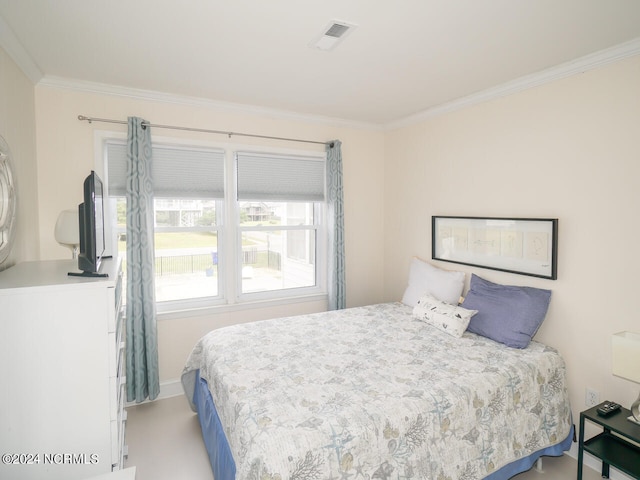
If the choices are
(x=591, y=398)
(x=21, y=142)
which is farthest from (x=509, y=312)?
(x=21, y=142)

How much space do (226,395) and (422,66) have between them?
2.47 m

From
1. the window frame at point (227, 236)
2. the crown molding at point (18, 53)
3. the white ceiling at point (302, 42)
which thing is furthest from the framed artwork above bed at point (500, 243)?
the crown molding at point (18, 53)

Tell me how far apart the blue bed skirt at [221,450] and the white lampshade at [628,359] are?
1.72 feet

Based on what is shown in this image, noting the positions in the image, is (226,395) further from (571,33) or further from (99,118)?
(571,33)

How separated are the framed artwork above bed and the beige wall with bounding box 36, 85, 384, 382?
36.8 inches

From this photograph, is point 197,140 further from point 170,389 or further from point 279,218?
point 170,389

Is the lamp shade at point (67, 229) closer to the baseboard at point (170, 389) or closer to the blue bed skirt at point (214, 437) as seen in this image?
the blue bed skirt at point (214, 437)

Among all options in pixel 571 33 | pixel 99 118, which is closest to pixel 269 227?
pixel 99 118

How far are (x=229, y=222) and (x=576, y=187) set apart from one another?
2.82 metres

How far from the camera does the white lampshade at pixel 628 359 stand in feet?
6.15

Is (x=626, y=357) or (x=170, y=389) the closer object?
(x=626, y=357)

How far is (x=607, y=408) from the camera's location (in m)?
2.08

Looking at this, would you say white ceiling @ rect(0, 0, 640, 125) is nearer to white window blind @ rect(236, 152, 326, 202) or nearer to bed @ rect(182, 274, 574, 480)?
white window blind @ rect(236, 152, 326, 202)

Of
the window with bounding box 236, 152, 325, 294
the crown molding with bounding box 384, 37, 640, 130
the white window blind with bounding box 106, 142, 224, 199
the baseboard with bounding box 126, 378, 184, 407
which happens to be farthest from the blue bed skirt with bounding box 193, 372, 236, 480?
the crown molding with bounding box 384, 37, 640, 130
